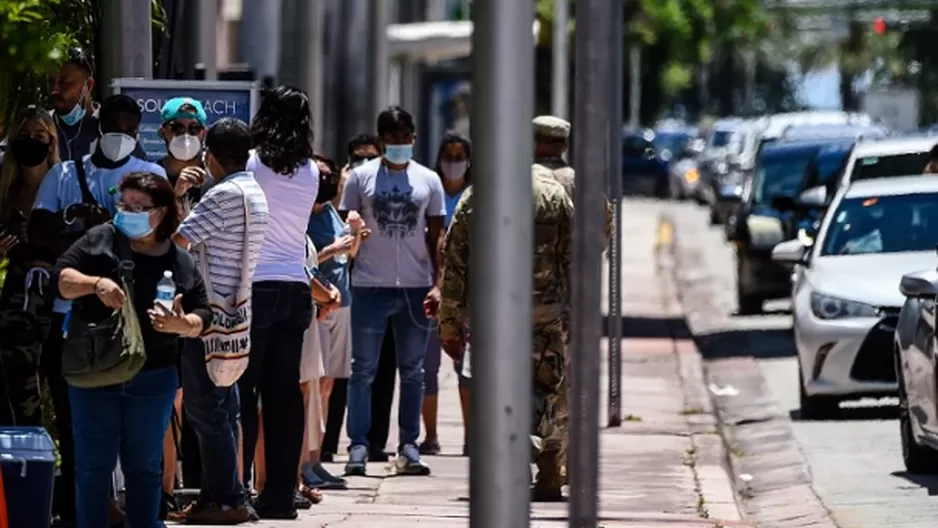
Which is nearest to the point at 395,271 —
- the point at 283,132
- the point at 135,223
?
the point at 283,132

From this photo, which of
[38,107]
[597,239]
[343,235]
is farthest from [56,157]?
[597,239]

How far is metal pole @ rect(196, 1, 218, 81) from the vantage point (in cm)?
1589

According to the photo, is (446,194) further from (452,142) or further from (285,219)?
(285,219)

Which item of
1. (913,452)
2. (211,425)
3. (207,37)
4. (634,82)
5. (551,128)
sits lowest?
(634,82)

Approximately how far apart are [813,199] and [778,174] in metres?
5.55

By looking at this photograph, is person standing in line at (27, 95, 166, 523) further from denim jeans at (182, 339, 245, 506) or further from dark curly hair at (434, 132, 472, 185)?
dark curly hair at (434, 132, 472, 185)

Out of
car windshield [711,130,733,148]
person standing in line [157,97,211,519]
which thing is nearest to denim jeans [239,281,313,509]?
person standing in line [157,97,211,519]

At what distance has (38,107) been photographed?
1016 centimetres

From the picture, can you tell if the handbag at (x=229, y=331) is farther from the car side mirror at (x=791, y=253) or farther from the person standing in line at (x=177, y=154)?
the car side mirror at (x=791, y=253)

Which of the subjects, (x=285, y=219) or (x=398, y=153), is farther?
(x=398, y=153)

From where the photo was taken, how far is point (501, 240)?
6.45 meters

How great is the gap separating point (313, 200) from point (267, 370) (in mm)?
821

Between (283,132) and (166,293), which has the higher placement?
(283,132)

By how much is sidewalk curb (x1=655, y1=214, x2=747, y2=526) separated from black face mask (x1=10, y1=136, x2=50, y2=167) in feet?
11.2
